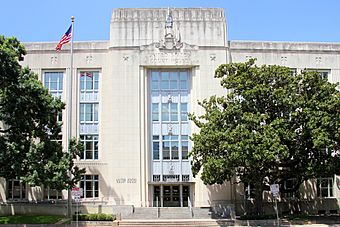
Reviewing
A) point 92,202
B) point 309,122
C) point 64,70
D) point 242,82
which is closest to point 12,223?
point 92,202

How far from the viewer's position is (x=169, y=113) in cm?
4081

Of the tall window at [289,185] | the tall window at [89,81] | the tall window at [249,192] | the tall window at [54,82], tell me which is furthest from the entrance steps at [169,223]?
the tall window at [54,82]

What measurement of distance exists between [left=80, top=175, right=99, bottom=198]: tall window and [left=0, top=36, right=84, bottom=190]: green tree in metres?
9.49

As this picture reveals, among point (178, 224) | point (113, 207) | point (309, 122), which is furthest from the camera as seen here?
point (113, 207)

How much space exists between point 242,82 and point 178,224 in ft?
36.2

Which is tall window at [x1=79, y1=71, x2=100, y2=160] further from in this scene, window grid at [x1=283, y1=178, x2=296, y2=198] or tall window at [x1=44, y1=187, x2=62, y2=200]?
window grid at [x1=283, y1=178, x2=296, y2=198]

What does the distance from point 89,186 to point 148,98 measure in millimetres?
9256

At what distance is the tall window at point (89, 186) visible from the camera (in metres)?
40.1

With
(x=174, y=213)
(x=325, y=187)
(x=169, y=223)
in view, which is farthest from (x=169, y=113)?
(x=325, y=187)

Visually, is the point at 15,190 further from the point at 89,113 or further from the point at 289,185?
the point at 289,185

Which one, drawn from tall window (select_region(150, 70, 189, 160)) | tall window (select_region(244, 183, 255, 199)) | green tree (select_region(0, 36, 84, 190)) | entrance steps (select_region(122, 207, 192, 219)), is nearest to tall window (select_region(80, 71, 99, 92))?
tall window (select_region(150, 70, 189, 160))

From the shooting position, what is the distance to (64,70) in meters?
42.0

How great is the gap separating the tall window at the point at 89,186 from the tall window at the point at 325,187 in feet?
64.4

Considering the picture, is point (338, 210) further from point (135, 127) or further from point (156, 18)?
point (156, 18)
